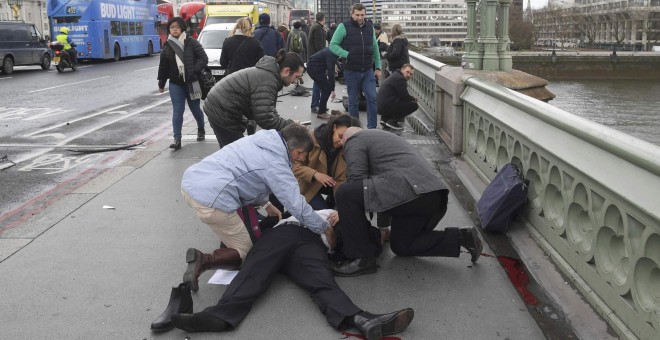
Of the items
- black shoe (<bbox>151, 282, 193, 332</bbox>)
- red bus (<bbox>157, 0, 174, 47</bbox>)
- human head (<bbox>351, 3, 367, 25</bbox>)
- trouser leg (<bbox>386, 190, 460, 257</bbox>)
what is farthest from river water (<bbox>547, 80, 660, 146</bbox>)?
red bus (<bbox>157, 0, 174, 47</bbox>)

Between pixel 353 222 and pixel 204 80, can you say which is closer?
pixel 353 222

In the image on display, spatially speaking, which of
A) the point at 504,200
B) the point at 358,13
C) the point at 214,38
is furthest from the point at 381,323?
the point at 214,38

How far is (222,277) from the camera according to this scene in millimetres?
4707

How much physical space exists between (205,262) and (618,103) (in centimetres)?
4597

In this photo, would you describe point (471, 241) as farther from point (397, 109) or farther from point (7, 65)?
point (7, 65)

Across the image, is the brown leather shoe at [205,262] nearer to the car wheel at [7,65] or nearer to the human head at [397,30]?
the human head at [397,30]

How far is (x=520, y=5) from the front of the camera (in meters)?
129

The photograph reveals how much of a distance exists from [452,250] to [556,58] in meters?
69.0

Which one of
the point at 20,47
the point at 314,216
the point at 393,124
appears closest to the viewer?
the point at 314,216

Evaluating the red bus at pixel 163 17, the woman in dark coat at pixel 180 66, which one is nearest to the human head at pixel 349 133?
the woman in dark coat at pixel 180 66

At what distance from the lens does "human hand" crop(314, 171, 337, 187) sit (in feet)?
17.3

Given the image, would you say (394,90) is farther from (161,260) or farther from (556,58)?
(556,58)

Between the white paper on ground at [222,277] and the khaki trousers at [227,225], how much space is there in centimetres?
15

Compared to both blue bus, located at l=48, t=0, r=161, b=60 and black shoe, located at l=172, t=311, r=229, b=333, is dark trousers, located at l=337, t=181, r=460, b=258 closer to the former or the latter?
black shoe, located at l=172, t=311, r=229, b=333
